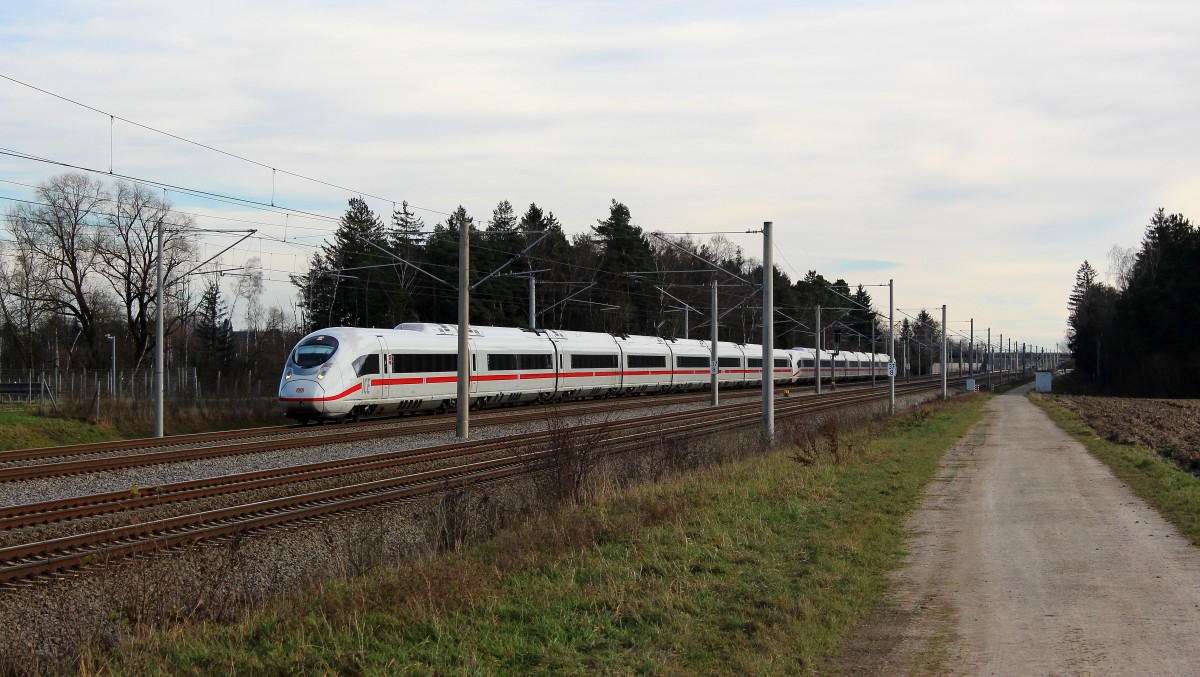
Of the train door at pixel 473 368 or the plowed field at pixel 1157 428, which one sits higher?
the train door at pixel 473 368

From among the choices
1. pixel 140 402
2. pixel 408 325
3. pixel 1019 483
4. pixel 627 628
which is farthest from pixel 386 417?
pixel 627 628

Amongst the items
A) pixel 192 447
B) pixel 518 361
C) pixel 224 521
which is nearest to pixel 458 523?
pixel 224 521

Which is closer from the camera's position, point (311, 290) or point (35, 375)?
point (35, 375)

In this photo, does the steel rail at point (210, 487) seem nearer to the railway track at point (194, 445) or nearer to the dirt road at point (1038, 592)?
the railway track at point (194, 445)

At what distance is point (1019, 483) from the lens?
59.6ft

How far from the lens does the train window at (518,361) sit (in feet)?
127

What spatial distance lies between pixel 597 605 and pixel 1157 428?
32.0 m

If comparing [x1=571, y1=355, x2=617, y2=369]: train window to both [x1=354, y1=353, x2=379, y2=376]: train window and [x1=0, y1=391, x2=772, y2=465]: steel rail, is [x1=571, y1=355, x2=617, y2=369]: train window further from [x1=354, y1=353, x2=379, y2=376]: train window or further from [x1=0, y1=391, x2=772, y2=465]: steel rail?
[x1=354, y1=353, x2=379, y2=376]: train window

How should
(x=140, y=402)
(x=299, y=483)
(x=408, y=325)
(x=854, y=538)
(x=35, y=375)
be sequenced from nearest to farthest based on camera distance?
1. (x=854, y=538)
2. (x=299, y=483)
3. (x=140, y=402)
4. (x=408, y=325)
5. (x=35, y=375)

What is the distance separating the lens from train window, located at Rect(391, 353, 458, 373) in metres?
33.3

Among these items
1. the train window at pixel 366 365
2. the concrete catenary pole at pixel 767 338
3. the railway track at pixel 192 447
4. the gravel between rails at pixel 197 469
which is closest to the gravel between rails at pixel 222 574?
the gravel between rails at pixel 197 469

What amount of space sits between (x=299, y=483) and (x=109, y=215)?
46203mm

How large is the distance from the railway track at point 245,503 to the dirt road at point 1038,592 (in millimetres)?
6702

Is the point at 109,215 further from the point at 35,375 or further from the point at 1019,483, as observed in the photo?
the point at 1019,483
